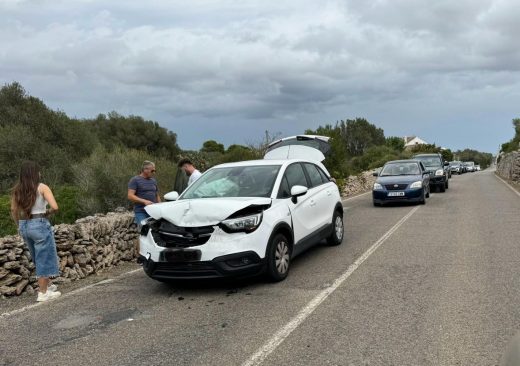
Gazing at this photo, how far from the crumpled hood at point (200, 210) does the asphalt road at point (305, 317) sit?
→ 0.95m

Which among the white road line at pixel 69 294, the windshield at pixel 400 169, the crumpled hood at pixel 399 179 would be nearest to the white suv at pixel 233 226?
the white road line at pixel 69 294

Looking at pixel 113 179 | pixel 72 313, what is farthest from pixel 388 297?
pixel 113 179

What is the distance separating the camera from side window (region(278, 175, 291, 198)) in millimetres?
7258

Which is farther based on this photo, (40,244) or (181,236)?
(40,244)

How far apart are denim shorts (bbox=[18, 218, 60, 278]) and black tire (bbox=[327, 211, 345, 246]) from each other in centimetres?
475

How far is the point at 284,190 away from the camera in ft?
24.3

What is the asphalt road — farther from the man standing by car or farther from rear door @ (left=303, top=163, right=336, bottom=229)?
the man standing by car

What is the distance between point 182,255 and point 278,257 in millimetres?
1312

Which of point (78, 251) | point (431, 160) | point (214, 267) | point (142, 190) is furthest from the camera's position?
point (431, 160)

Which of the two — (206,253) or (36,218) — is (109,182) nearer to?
(36,218)

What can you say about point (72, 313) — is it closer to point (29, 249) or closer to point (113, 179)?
point (29, 249)

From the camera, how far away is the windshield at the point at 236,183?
7273 mm

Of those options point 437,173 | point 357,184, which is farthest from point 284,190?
point 357,184

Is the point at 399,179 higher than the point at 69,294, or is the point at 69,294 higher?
the point at 399,179
